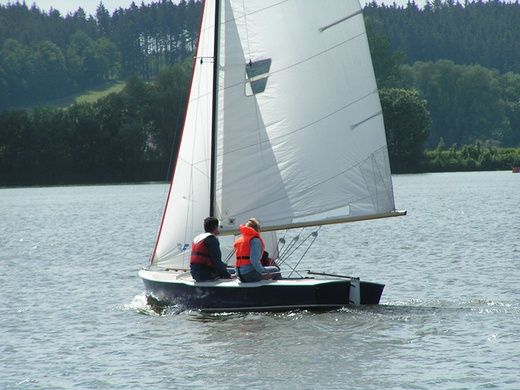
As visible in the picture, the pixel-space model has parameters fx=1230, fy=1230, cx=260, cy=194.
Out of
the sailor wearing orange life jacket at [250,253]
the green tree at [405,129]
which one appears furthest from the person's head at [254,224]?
the green tree at [405,129]

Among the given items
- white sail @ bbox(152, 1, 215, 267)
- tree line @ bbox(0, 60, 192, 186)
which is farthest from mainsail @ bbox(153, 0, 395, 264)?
tree line @ bbox(0, 60, 192, 186)

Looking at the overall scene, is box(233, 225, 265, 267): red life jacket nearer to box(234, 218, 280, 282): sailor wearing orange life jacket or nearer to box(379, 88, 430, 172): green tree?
box(234, 218, 280, 282): sailor wearing orange life jacket

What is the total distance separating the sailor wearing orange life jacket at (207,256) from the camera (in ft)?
67.7

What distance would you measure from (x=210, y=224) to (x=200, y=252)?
1.69 ft

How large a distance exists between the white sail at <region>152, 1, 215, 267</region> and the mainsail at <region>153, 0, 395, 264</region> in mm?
616

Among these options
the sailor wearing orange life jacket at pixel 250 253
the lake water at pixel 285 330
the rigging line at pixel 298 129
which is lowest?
the lake water at pixel 285 330

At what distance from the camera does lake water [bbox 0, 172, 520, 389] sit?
16453 mm

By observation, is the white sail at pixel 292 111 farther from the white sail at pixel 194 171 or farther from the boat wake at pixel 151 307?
the boat wake at pixel 151 307

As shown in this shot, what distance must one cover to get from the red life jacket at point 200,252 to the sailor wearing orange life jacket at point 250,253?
0.63m

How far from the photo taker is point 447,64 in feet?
536

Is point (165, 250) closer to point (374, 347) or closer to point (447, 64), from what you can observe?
Result: point (374, 347)

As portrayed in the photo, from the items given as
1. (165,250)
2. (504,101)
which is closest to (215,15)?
Answer: (165,250)

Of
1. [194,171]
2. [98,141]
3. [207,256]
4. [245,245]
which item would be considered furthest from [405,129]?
[245,245]

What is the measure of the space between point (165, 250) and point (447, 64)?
144m
